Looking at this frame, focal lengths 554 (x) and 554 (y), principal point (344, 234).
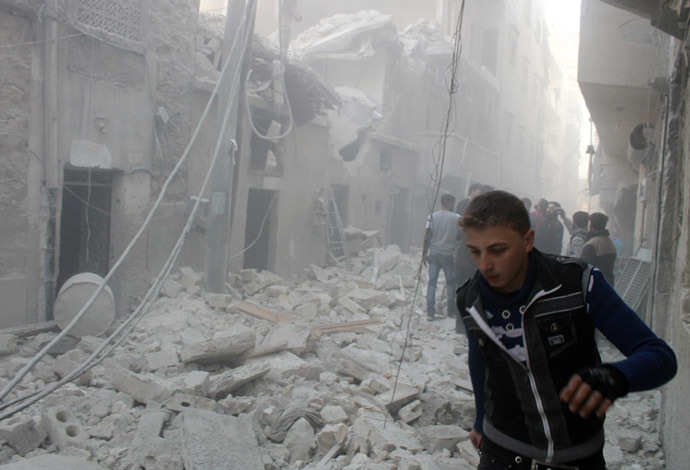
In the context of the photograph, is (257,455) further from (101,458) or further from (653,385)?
(653,385)

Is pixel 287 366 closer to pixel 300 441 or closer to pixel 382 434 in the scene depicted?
pixel 300 441

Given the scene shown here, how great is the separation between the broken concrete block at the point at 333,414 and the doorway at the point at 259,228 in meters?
7.80

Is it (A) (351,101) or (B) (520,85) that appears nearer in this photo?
(A) (351,101)

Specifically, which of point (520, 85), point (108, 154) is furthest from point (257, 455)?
point (520, 85)

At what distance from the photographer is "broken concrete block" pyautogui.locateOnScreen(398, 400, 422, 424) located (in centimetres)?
451

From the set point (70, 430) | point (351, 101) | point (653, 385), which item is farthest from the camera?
point (351, 101)

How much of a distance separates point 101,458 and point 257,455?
1.01 m

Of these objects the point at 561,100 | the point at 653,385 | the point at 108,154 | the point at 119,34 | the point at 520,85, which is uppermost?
the point at 561,100

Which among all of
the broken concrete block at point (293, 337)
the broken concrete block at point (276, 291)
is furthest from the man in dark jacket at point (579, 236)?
the broken concrete block at point (276, 291)

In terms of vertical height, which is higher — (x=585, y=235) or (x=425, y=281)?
(x=585, y=235)

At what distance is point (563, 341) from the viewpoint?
1.73 meters

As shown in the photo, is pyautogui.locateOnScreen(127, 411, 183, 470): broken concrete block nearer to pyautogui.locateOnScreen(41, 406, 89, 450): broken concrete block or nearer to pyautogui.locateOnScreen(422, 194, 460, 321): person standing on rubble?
pyautogui.locateOnScreen(41, 406, 89, 450): broken concrete block

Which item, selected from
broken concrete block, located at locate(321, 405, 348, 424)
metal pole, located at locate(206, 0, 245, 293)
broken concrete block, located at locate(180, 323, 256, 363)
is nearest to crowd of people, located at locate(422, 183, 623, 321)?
broken concrete block, located at locate(180, 323, 256, 363)

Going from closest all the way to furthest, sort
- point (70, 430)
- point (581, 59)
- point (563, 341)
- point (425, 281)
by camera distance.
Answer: point (563, 341) → point (70, 430) → point (581, 59) → point (425, 281)
